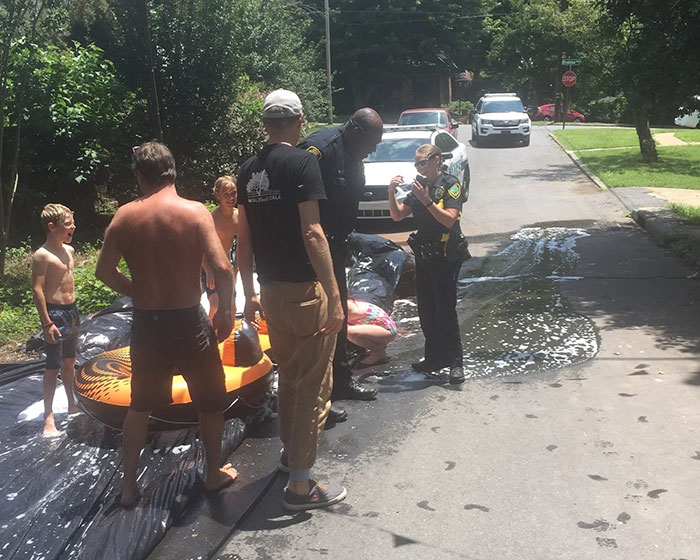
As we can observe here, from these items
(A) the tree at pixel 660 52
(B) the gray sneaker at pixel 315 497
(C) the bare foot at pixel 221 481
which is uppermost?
(A) the tree at pixel 660 52

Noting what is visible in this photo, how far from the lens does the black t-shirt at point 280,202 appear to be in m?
3.71

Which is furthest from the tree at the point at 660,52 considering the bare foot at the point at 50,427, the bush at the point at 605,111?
the bush at the point at 605,111

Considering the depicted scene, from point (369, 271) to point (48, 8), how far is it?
550 cm

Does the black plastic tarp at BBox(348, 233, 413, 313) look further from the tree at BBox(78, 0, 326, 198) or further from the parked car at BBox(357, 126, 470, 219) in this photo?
the tree at BBox(78, 0, 326, 198)

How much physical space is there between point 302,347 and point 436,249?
2066 millimetres

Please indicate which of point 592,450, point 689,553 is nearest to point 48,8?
point 592,450

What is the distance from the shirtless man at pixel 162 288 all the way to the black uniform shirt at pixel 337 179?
1.04m

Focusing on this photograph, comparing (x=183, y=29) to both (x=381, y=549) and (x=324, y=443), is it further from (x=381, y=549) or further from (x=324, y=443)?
(x=381, y=549)

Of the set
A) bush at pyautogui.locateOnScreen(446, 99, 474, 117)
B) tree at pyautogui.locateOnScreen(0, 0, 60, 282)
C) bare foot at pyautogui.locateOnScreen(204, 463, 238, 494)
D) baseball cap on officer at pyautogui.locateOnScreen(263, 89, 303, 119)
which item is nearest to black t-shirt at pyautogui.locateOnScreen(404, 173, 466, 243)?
baseball cap on officer at pyautogui.locateOnScreen(263, 89, 303, 119)

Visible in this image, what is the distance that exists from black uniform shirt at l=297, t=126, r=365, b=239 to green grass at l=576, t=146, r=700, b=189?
43.2 ft

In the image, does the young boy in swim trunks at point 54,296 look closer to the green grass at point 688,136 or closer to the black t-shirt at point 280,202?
the black t-shirt at point 280,202

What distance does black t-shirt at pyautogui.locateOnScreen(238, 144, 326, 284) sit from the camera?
3709 millimetres

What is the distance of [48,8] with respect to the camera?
955 centimetres

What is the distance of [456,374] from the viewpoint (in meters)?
5.58
